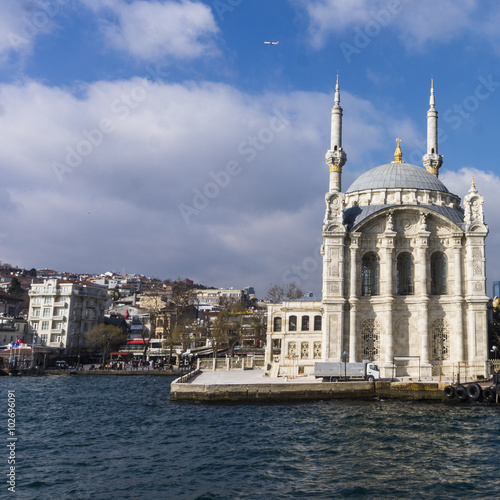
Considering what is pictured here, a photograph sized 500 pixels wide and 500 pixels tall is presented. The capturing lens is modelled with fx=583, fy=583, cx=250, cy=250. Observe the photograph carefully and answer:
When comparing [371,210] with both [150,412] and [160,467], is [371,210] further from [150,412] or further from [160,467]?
[160,467]

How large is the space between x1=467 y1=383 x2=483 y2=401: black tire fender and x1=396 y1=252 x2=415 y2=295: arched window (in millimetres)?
9341

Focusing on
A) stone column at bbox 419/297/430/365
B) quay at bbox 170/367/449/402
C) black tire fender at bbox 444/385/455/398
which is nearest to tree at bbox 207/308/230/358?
stone column at bbox 419/297/430/365

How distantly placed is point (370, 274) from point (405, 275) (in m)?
2.28

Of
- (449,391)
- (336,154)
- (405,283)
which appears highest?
(336,154)

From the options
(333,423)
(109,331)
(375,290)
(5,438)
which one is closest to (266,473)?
(333,423)

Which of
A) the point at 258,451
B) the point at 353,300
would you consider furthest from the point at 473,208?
the point at 258,451

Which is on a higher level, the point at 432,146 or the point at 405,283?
the point at 432,146

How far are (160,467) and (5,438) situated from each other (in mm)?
8097

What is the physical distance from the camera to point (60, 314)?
232ft

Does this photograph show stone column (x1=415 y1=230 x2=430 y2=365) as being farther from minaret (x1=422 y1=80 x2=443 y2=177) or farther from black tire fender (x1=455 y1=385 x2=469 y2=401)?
minaret (x1=422 y1=80 x2=443 y2=177)

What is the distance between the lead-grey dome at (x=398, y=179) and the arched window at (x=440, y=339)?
31.3ft

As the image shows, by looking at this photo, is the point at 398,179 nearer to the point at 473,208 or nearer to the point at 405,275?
the point at 473,208

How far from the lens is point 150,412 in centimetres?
2828

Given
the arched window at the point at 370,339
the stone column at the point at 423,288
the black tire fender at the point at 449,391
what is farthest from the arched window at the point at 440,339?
the black tire fender at the point at 449,391
